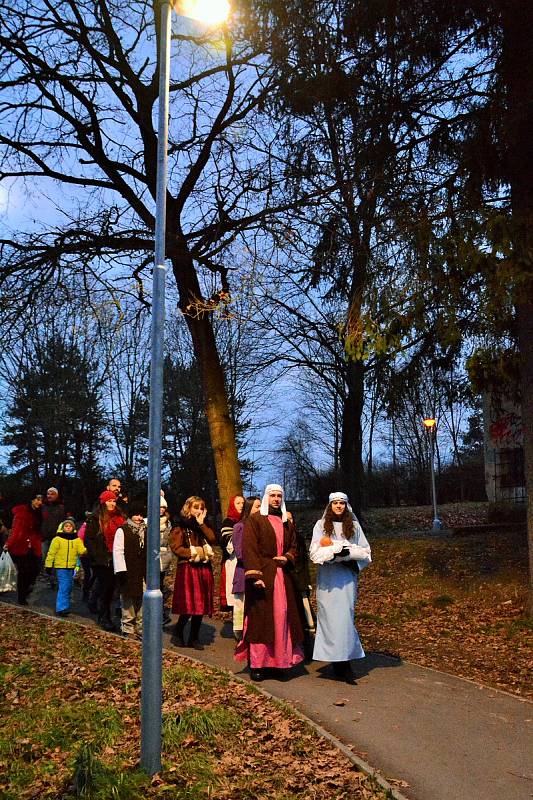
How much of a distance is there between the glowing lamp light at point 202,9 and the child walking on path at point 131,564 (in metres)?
6.40

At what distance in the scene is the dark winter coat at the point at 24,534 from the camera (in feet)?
46.0

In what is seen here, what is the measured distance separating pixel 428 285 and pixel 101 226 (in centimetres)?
748

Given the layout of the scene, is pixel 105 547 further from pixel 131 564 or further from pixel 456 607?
pixel 456 607

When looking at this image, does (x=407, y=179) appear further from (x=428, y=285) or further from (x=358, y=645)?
(x=358, y=645)

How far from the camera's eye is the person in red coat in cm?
1405

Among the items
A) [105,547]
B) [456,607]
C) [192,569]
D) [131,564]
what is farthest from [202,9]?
[456,607]

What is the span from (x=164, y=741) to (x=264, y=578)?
2.83 metres

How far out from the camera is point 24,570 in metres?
14.3

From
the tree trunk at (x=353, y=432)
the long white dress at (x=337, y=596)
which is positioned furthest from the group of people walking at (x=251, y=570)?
the tree trunk at (x=353, y=432)

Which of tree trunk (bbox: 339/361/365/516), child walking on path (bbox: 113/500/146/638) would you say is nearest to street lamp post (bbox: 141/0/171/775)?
child walking on path (bbox: 113/500/146/638)

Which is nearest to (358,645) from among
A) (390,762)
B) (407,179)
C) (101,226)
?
(390,762)

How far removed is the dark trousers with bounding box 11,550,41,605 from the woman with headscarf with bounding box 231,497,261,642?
5.41 metres

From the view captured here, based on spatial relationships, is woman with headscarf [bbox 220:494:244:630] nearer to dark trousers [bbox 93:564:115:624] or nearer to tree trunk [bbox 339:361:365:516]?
dark trousers [bbox 93:564:115:624]

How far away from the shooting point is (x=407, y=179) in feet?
36.4
